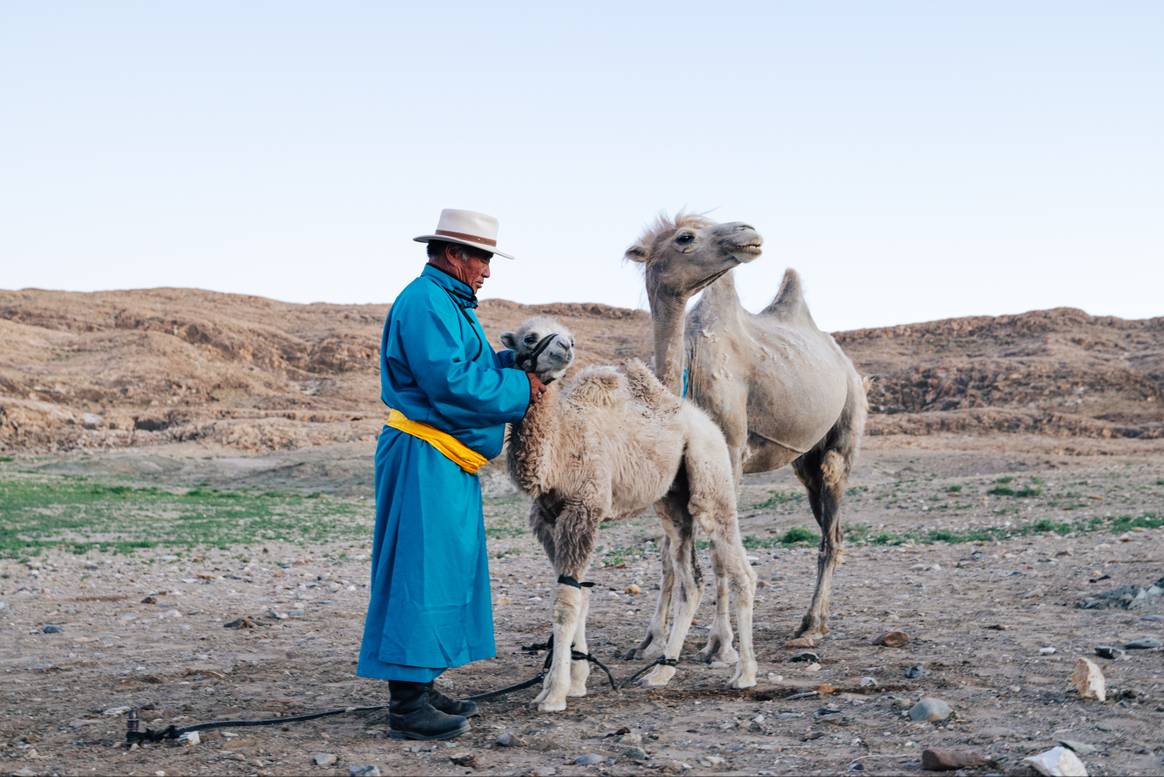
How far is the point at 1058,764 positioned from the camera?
4.23m

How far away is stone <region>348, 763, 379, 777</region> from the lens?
454 centimetres

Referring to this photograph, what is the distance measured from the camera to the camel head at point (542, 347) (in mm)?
5293

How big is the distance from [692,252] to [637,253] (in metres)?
0.48

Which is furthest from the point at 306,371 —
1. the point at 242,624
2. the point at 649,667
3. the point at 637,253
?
the point at 649,667

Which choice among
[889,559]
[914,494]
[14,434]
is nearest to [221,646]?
[889,559]

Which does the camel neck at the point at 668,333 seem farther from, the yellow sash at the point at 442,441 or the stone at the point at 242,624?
the stone at the point at 242,624

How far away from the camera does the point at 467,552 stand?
529cm

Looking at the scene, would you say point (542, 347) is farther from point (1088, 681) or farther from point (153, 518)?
point (153, 518)

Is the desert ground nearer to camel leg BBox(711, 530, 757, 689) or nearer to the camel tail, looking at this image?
camel leg BBox(711, 530, 757, 689)

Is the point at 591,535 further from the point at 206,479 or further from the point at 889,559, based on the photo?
the point at 206,479

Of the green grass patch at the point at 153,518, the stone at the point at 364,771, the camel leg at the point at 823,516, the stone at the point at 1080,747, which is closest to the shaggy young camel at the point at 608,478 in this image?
the stone at the point at 364,771

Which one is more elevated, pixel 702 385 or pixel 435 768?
pixel 702 385

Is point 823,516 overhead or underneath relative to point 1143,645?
overhead

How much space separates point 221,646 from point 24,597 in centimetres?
348
